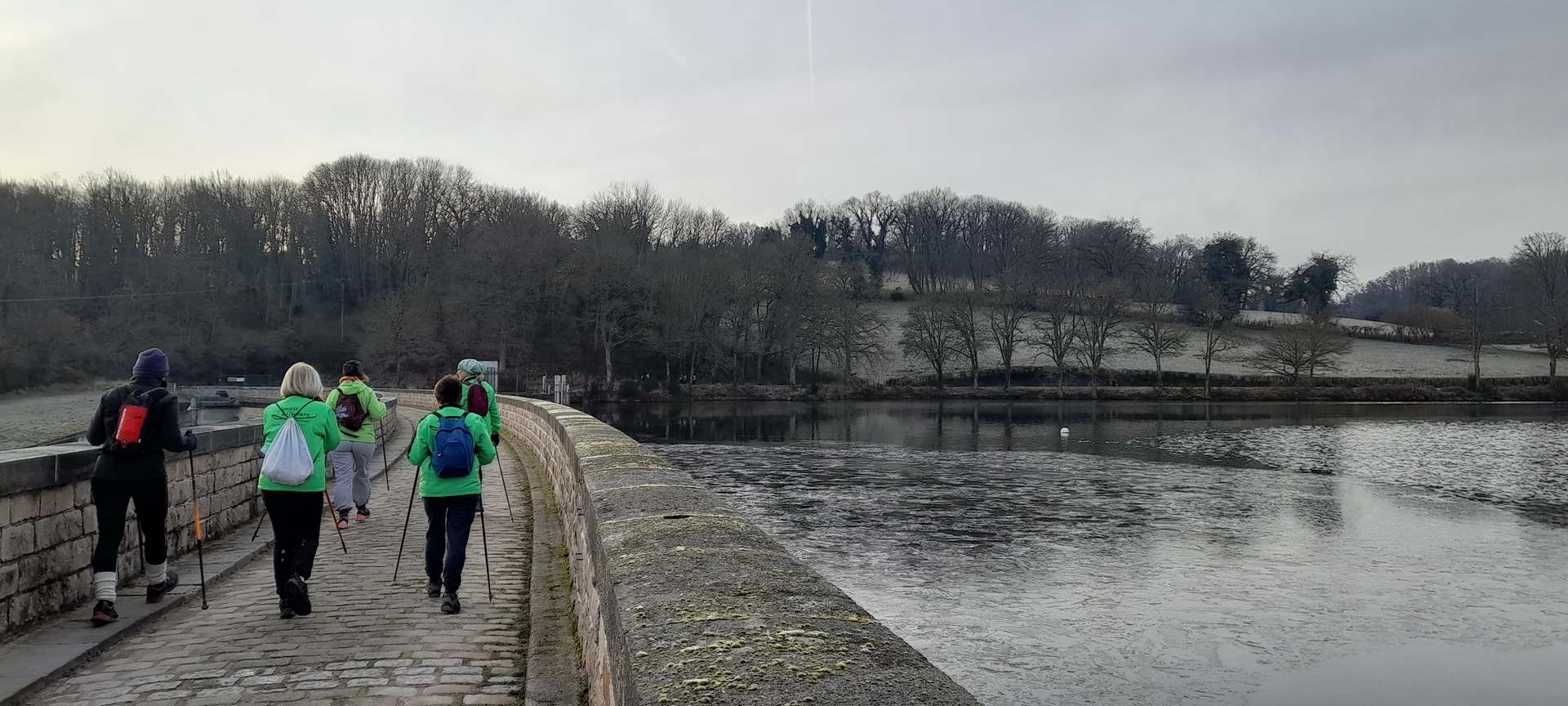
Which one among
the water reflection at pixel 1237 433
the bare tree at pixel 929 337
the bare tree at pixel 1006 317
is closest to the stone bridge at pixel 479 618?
the water reflection at pixel 1237 433

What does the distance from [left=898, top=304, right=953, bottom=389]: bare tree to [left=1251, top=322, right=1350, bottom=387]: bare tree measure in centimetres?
2080

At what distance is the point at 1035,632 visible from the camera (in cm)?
855

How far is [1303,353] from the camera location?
6150 centimetres

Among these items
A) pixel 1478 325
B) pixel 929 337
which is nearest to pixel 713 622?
pixel 929 337

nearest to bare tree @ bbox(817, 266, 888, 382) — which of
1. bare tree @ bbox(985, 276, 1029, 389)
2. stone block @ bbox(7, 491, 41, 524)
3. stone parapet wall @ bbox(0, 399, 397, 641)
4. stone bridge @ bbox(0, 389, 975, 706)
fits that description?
bare tree @ bbox(985, 276, 1029, 389)

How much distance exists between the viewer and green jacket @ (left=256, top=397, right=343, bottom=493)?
6.21m

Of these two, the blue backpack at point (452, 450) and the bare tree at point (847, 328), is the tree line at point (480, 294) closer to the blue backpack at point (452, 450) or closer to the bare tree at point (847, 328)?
the bare tree at point (847, 328)

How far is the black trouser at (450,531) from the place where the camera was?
20.5ft

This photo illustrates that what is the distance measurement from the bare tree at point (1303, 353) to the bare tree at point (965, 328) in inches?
730

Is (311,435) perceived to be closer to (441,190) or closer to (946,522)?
(946,522)

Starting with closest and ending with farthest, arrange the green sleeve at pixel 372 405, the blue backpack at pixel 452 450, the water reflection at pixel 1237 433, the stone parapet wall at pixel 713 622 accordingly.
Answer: the stone parapet wall at pixel 713 622 < the blue backpack at pixel 452 450 < the green sleeve at pixel 372 405 < the water reflection at pixel 1237 433

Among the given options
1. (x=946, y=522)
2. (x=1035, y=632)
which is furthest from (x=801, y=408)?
(x=1035, y=632)

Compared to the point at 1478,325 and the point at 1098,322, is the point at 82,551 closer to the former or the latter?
the point at 1098,322

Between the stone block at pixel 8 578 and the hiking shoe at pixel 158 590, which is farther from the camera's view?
the hiking shoe at pixel 158 590
